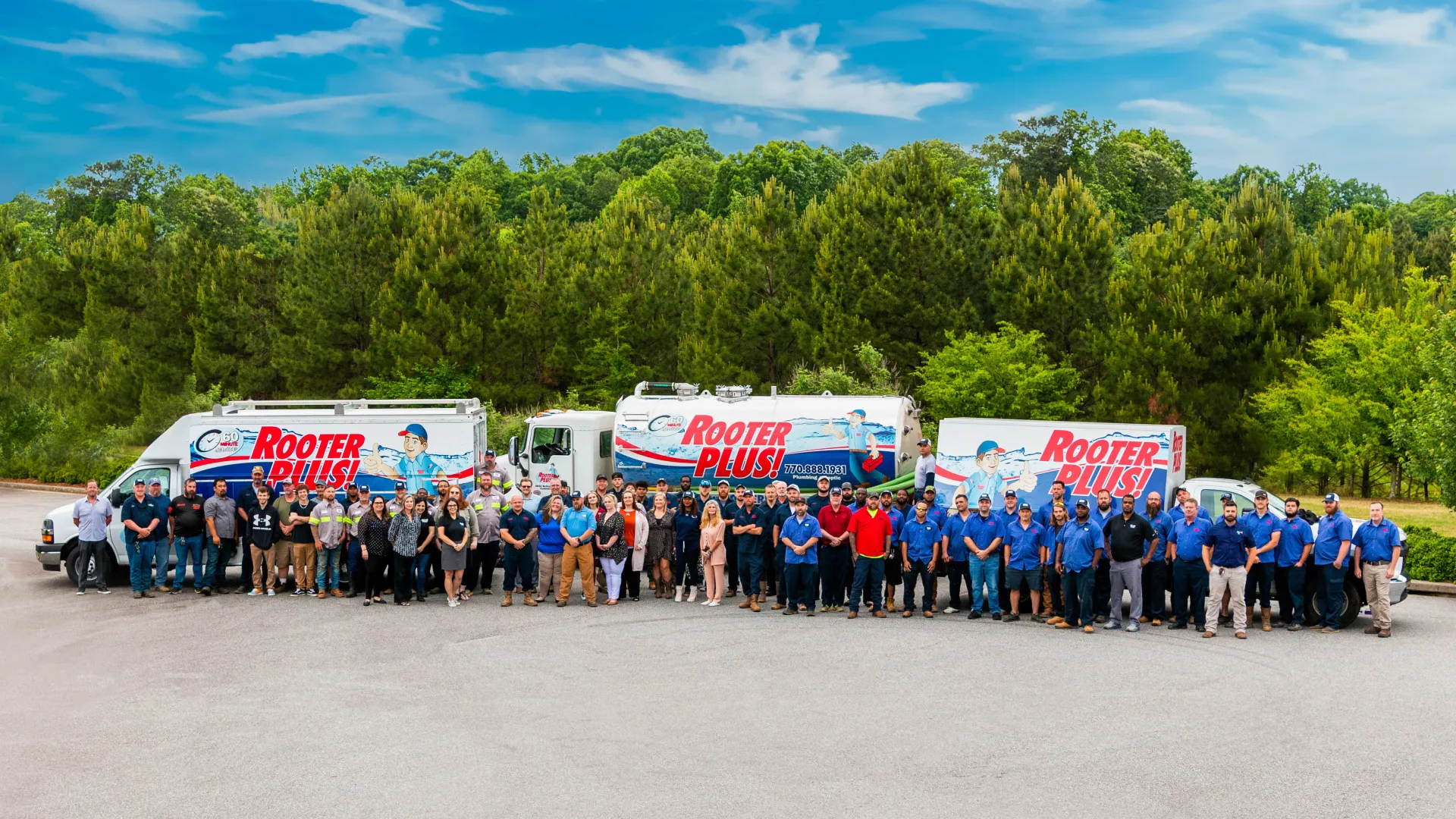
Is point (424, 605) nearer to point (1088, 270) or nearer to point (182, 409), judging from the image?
point (1088, 270)

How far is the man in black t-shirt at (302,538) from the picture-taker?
17.9 metres

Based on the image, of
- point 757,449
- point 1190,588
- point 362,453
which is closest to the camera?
point 1190,588

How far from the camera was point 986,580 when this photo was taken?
1659cm

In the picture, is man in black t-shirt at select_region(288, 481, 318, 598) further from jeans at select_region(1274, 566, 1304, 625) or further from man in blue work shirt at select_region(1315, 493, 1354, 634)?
man in blue work shirt at select_region(1315, 493, 1354, 634)

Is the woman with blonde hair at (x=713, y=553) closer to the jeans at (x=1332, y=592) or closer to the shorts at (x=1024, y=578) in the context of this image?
the shorts at (x=1024, y=578)

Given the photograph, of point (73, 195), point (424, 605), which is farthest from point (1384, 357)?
point (73, 195)

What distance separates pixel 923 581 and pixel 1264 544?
4.33m

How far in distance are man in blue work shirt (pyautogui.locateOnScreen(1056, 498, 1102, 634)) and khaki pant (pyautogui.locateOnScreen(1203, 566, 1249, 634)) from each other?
1.38 meters

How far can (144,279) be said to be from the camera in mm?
48688

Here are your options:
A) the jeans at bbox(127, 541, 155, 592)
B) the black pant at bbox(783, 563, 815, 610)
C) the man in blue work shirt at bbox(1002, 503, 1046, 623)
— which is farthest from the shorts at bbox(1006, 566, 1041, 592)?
the jeans at bbox(127, 541, 155, 592)

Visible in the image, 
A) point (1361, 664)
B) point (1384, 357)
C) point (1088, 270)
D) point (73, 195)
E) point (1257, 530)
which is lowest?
point (1361, 664)

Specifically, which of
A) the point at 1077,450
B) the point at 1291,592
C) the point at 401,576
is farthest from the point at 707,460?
the point at 1291,592

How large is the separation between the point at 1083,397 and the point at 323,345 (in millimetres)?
25151

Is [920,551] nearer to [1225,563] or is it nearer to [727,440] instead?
[1225,563]
